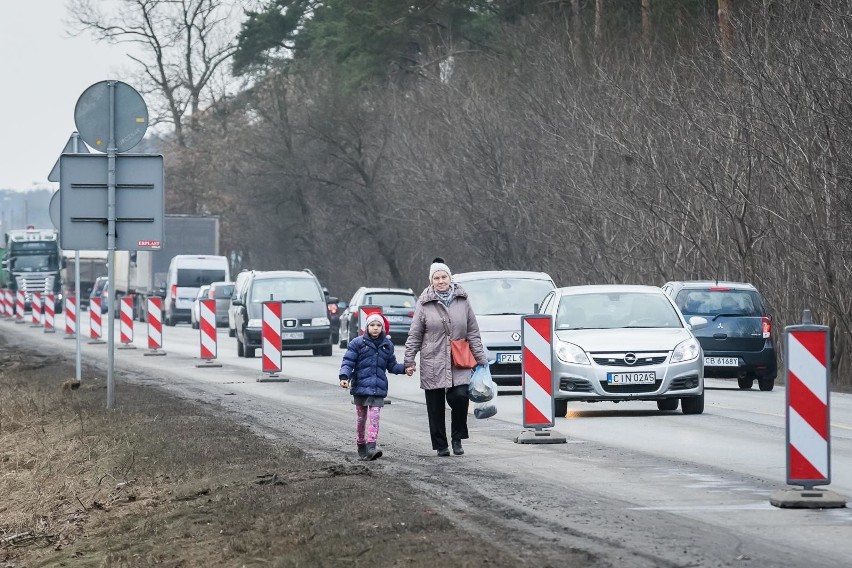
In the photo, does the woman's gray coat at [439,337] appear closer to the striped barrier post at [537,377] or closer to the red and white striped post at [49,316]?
the striped barrier post at [537,377]

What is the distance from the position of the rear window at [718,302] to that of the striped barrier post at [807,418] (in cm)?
1609

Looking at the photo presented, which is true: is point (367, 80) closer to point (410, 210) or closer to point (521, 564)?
point (410, 210)

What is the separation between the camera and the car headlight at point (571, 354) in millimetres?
19188

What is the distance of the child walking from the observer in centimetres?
1390

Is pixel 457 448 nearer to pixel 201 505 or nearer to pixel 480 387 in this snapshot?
pixel 480 387

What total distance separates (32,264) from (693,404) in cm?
6601

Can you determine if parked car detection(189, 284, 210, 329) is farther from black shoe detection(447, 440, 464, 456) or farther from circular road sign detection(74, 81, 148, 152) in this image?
black shoe detection(447, 440, 464, 456)

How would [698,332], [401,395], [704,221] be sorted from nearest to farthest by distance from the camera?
[401,395]
[698,332]
[704,221]

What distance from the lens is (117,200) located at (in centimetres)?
1811

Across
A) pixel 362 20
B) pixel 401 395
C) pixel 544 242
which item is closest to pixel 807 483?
pixel 401 395

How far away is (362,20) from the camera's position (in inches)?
2368

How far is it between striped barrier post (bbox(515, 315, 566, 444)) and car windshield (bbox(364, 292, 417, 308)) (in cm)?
2644

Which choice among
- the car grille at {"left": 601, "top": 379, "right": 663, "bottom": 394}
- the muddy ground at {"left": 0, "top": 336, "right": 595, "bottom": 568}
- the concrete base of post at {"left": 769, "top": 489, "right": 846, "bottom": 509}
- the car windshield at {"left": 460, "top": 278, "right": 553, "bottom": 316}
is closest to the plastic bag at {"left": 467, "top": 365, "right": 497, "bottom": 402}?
the muddy ground at {"left": 0, "top": 336, "right": 595, "bottom": 568}

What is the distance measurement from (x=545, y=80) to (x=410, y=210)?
10.4 m
